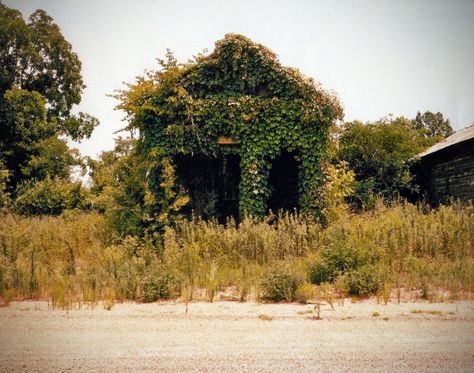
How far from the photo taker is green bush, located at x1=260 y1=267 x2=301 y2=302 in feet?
20.7

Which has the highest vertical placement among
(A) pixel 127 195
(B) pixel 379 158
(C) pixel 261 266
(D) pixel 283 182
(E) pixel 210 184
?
(B) pixel 379 158

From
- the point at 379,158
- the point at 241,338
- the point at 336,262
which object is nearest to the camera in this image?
the point at 241,338

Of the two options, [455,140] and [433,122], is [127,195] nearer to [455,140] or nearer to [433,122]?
[455,140]

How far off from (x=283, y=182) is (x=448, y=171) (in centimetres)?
880

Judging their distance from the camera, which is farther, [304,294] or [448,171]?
[448,171]

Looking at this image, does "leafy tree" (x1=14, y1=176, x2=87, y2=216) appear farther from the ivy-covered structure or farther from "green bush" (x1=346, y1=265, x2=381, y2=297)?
"green bush" (x1=346, y1=265, x2=381, y2=297)

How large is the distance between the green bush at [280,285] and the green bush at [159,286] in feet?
5.43

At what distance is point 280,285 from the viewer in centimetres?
638

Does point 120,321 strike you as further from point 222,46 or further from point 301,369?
point 222,46

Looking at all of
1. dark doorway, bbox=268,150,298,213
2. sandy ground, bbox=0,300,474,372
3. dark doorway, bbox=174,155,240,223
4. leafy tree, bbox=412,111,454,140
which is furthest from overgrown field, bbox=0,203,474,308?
leafy tree, bbox=412,111,454,140

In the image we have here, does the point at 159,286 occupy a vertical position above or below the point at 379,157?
below

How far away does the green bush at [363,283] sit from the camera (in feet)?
20.7

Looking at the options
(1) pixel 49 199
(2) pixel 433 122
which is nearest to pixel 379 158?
(1) pixel 49 199

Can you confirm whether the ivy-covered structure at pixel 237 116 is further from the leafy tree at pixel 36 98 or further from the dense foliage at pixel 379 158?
the leafy tree at pixel 36 98
